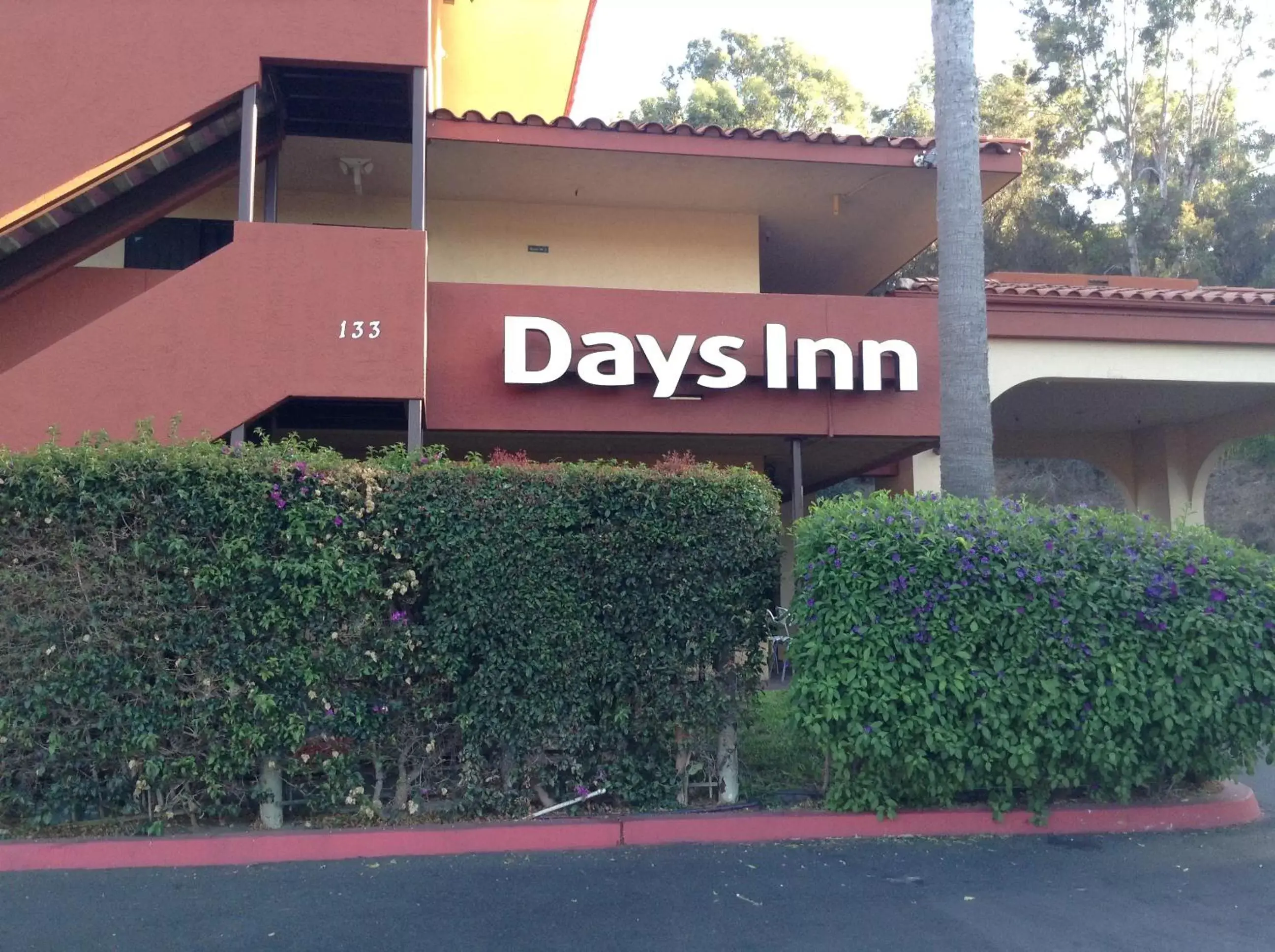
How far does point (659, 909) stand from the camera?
5.82 meters

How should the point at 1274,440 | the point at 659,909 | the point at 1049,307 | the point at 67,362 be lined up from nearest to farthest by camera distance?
the point at 659,909 < the point at 67,362 < the point at 1049,307 < the point at 1274,440

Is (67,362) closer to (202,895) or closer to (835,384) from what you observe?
(202,895)

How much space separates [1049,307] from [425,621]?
29.3ft

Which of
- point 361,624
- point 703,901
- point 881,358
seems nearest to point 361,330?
point 361,624

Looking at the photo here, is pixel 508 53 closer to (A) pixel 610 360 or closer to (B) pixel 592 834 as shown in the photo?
(A) pixel 610 360

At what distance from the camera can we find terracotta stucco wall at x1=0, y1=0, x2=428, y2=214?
9.08m

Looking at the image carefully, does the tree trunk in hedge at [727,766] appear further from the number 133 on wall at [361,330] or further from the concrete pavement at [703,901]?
the number 133 on wall at [361,330]

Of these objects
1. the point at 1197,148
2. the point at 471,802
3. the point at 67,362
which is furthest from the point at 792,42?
the point at 471,802

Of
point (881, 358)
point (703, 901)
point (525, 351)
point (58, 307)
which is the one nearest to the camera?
point (703, 901)

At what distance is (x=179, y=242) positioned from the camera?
1197cm

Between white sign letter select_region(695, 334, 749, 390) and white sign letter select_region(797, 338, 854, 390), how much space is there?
1.99 ft

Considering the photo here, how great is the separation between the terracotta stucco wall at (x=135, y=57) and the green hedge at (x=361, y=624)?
3.68 metres

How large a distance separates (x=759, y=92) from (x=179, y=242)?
23061 mm

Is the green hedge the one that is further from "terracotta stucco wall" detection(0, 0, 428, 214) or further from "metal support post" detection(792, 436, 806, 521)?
"terracotta stucco wall" detection(0, 0, 428, 214)
